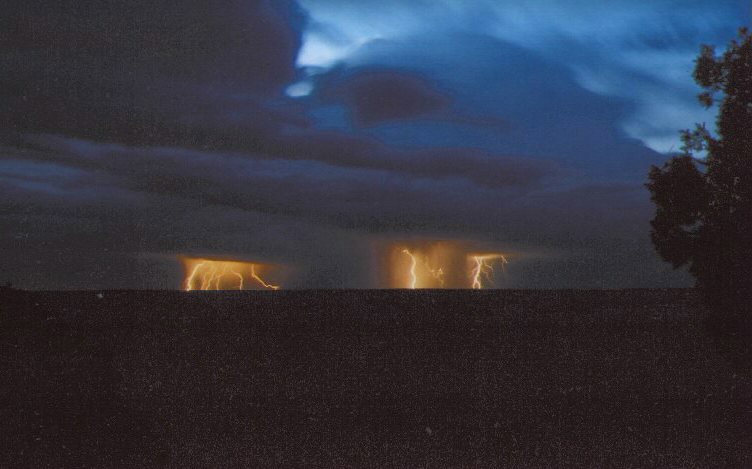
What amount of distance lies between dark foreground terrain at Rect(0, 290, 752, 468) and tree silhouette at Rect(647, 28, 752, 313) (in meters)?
2.65

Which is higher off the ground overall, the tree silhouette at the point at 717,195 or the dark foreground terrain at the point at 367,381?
the tree silhouette at the point at 717,195

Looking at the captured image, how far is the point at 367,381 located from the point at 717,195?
10.4m

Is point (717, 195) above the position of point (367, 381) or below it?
above

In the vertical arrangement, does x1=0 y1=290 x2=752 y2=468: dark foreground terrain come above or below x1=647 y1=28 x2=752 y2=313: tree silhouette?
below

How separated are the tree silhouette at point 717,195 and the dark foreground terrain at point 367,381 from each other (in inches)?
104

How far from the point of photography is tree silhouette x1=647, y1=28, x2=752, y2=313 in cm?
1518

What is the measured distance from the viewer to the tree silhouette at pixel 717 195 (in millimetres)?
15180

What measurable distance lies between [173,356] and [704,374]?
16344 mm

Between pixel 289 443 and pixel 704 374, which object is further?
pixel 704 374

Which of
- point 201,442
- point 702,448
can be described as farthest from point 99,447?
point 702,448

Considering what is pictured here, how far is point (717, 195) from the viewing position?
15.7 meters

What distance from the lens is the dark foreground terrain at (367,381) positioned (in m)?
14.3

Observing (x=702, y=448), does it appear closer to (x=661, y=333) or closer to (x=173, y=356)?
(x=661, y=333)

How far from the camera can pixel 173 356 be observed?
20344mm
